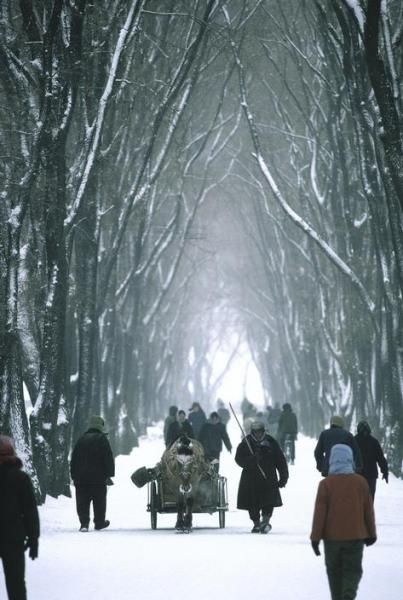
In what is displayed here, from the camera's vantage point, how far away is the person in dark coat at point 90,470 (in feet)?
50.8

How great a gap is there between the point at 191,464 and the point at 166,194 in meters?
21.8

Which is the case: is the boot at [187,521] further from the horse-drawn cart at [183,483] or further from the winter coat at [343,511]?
the winter coat at [343,511]

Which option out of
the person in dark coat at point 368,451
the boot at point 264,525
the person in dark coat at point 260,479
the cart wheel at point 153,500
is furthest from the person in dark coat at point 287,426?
the boot at point 264,525

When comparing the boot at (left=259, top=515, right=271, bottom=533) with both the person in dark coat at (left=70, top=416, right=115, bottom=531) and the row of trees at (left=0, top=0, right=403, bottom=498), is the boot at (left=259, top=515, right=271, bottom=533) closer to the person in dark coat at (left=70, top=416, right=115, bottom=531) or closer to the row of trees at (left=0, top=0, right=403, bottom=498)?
the person in dark coat at (left=70, top=416, right=115, bottom=531)

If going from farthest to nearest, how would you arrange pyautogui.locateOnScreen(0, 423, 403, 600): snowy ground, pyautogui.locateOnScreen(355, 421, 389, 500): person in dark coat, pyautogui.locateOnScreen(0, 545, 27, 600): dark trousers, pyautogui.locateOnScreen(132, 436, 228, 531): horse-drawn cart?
pyautogui.locateOnScreen(355, 421, 389, 500): person in dark coat
pyautogui.locateOnScreen(132, 436, 228, 531): horse-drawn cart
pyautogui.locateOnScreen(0, 423, 403, 600): snowy ground
pyautogui.locateOnScreen(0, 545, 27, 600): dark trousers

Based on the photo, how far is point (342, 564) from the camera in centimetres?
862

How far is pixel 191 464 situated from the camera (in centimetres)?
1523

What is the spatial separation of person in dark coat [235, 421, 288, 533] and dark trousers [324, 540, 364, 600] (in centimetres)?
651

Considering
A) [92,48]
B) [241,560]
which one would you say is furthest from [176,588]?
[92,48]

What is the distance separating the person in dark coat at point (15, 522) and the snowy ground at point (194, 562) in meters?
1.57

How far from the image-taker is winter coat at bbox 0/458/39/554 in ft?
27.2

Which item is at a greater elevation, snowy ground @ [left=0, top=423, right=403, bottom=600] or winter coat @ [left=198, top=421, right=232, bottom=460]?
winter coat @ [left=198, top=421, right=232, bottom=460]

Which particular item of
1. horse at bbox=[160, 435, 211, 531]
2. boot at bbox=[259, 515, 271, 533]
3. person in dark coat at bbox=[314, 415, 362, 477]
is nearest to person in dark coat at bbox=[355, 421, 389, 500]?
person in dark coat at bbox=[314, 415, 362, 477]

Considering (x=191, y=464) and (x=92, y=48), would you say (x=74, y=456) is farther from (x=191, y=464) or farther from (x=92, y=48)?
(x=92, y=48)
